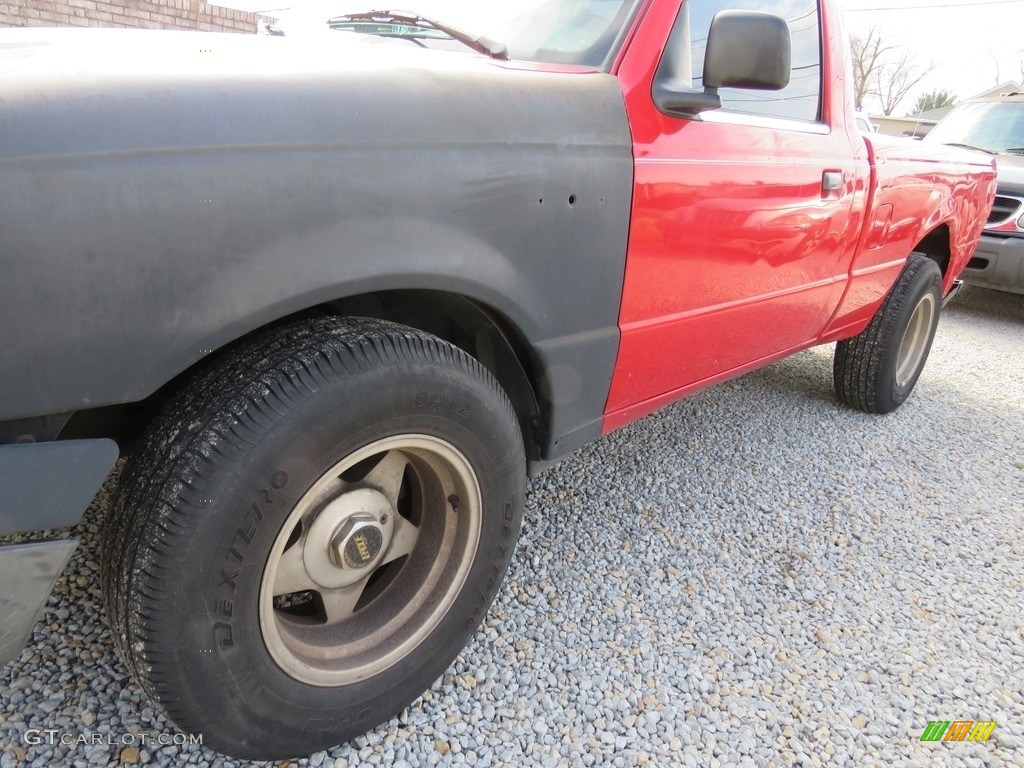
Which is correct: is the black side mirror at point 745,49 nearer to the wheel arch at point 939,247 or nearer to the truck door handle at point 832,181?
the truck door handle at point 832,181

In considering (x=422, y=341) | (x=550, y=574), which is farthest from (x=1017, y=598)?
(x=422, y=341)

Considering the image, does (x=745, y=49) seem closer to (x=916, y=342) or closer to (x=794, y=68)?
(x=794, y=68)

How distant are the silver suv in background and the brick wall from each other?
6.34 meters

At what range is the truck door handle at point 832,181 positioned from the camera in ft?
8.11

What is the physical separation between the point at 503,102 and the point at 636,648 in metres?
1.45

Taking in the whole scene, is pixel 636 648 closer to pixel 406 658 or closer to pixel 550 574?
pixel 550 574

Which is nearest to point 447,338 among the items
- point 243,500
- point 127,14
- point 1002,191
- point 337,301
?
point 337,301

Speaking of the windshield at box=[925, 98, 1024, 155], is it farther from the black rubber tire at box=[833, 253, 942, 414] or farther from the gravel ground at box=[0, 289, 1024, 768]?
the gravel ground at box=[0, 289, 1024, 768]

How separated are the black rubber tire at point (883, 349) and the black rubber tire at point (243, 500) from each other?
2.92 metres

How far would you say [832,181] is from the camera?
2506mm

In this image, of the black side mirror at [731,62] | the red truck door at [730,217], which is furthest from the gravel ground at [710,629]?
the black side mirror at [731,62]

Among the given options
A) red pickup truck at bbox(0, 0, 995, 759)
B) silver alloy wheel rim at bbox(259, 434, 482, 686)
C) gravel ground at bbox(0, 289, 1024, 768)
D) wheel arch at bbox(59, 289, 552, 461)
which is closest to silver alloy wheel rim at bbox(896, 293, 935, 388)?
gravel ground at bbox(0, 289, 1024, 768)

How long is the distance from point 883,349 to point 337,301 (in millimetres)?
3051

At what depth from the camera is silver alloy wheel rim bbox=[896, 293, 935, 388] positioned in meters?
3.92
